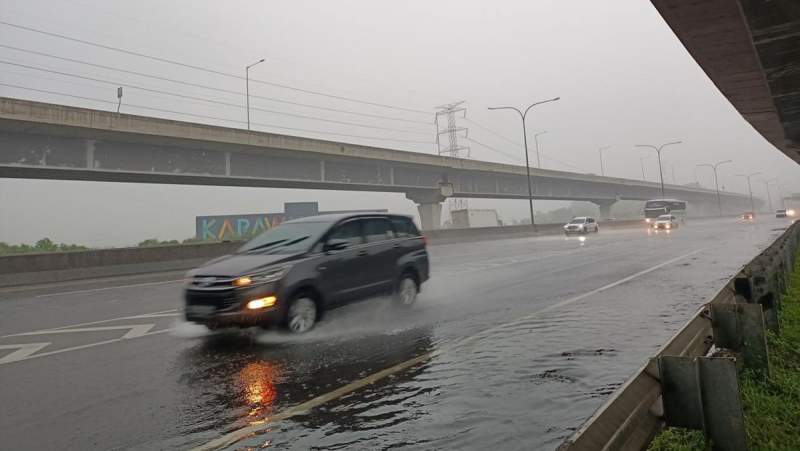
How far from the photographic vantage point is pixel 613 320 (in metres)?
6.78

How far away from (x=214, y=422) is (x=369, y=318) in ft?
13.9

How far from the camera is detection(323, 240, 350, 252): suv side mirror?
718 centimetres

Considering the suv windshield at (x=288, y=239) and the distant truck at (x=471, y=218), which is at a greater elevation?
the distant truck at (x=471, y=218)

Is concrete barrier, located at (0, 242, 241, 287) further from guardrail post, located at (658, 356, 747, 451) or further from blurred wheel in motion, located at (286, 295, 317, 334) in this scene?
guardrail post, located at (658, 356, 747, 451)

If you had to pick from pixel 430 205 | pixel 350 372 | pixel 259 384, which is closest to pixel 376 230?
pixel 350 372

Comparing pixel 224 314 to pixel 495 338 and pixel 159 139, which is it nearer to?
pixel 495 338

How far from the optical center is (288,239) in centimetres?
741

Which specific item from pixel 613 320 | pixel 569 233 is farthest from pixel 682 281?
pixel 569 233

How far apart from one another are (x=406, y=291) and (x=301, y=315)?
262 centimetres

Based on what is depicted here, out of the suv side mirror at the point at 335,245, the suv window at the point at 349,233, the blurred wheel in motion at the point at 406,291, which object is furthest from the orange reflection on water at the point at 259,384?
the blurred wheel in motion at the point at 406,291

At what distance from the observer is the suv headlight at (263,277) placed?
613 centimetres

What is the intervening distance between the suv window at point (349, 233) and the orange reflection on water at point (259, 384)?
257 centimetres

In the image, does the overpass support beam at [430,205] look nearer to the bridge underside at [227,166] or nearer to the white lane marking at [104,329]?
the bridge underside at [227,166]

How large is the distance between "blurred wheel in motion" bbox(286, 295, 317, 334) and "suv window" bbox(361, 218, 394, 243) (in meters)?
1.70
